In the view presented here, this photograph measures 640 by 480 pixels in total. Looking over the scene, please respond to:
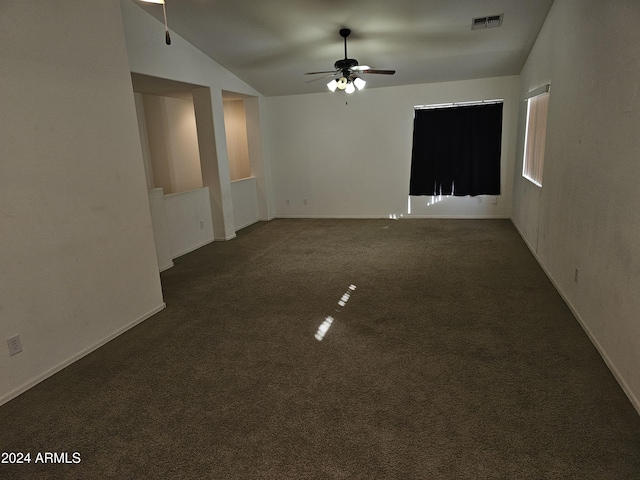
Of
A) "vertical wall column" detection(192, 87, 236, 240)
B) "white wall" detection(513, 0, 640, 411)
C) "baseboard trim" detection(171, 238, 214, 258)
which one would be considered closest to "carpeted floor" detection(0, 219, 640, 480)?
"white wall" detection(513, 0, 640, 411)

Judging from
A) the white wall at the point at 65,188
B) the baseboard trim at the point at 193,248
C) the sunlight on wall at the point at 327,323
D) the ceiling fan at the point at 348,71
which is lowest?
the sunlight on wall at the point at 327,323

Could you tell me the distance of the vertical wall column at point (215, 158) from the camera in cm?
574

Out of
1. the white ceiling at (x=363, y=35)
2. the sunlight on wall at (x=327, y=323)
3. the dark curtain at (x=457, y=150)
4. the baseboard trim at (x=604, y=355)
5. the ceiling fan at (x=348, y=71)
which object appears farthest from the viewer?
the dark curtain at (x=457, y=150)

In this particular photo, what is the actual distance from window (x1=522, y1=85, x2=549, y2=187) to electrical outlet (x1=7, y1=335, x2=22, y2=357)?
5.08m

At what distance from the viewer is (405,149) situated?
23.7ft

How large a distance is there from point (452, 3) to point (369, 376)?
12.9ft

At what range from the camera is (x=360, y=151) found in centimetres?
743

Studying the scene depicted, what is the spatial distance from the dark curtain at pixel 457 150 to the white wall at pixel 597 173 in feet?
8.51

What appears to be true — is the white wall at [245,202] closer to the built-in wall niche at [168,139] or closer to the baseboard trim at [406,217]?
the baseboard trim at [406,217]

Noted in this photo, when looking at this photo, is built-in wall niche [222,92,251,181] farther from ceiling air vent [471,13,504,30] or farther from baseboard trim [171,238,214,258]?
ceiling air vent [471,13,504,30]

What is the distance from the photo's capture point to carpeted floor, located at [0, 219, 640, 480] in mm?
1789

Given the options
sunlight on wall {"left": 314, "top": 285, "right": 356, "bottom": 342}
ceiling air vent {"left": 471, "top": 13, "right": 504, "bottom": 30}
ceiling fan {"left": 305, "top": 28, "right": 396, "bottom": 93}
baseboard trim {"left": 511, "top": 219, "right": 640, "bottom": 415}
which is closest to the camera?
baseboard trim {"left": 511, "top": 219, "right": 640, "bottom": 415}

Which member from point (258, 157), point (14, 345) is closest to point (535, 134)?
point (258, 157)

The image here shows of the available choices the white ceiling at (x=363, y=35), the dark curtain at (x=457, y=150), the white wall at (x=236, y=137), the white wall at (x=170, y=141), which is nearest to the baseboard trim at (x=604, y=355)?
the white ceiling at (x=363, y=35)
